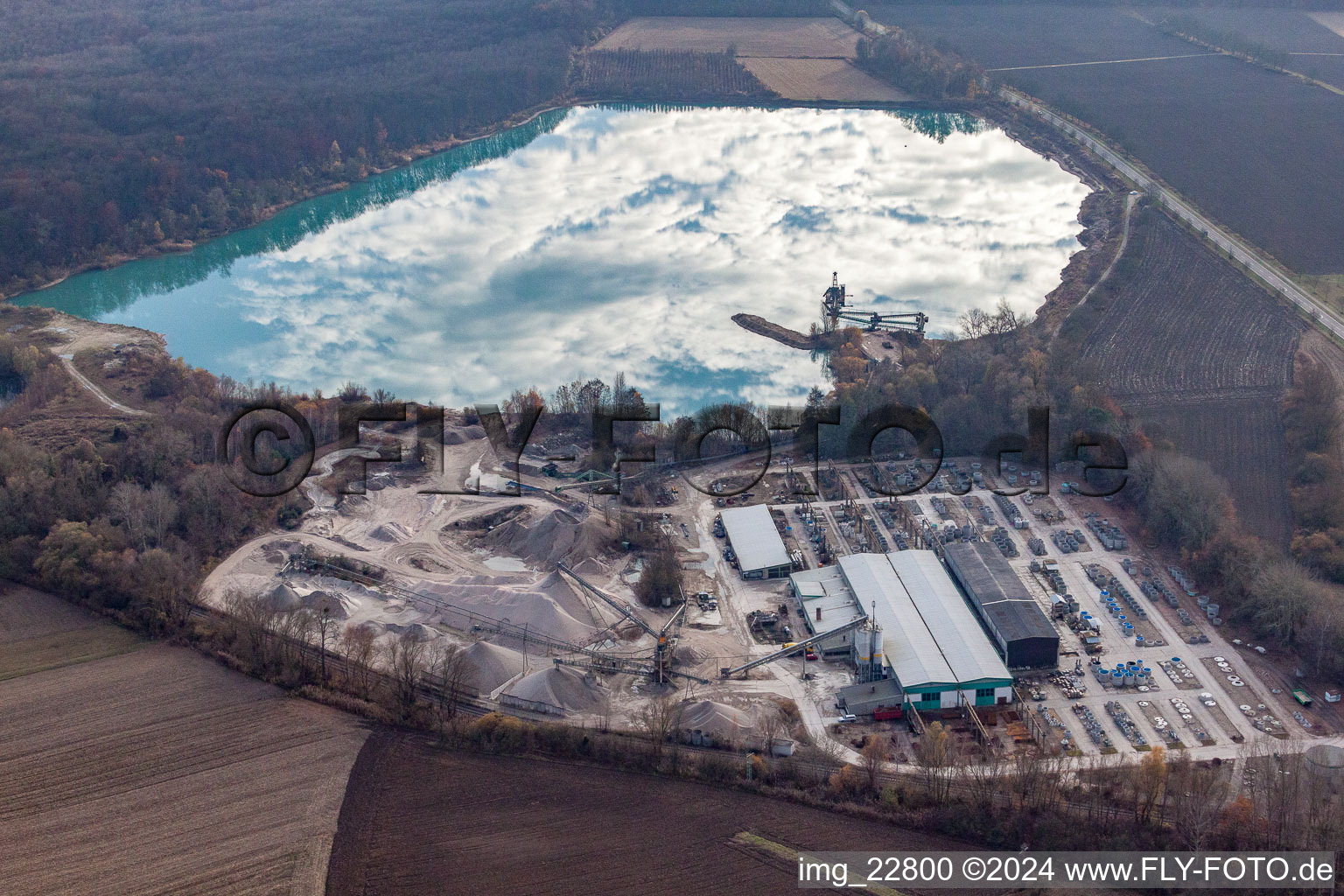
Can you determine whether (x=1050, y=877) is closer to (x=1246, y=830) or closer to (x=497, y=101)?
(x=1246, y=830)

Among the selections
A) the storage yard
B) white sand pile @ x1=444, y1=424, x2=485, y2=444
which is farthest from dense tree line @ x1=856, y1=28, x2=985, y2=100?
white sand pile @ x1=444, y1=424, x2=485, y2=444

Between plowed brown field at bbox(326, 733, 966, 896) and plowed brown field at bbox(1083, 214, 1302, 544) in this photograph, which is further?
plowed brown field at bbox(1083, 214, 1302, 544)

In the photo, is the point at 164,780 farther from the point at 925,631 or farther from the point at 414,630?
the point at 925,631

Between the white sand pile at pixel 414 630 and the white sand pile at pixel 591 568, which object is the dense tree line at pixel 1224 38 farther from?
the white sand pile at pixel 414 630

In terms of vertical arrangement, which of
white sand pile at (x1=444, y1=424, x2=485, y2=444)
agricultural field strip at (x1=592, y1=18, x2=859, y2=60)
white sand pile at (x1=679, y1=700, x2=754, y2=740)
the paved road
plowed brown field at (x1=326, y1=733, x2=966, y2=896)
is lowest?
plowed brown field at (x1=326, y1=733, x2=966, y2=896)

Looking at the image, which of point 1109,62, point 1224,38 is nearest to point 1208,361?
point 1109,62

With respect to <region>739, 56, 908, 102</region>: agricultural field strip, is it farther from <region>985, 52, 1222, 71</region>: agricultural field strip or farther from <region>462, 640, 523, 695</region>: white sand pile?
<region>462, 640, 523, 695</region>: white sand pile
